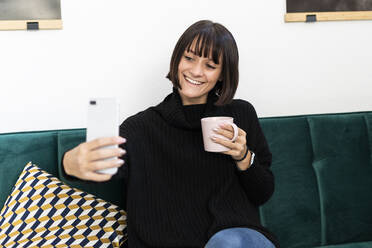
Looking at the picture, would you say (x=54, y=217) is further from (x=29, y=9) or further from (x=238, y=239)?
(x=29, y=9)

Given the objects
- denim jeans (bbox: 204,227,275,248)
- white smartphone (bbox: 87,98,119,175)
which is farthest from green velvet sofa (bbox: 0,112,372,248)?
white smartphone (bbox: 87,98,119,175)

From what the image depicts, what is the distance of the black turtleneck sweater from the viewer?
1211 mm

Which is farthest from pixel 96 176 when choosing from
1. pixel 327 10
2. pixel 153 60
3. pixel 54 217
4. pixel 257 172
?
pixel 327 10

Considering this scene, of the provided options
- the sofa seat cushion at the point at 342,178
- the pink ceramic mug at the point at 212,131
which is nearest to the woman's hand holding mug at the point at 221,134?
the pink ceramic mug at the point at 212,131

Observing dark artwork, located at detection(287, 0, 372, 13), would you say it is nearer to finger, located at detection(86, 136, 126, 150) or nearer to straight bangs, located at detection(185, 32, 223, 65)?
straight bangs, located at detection(185, 32, 223, 65)

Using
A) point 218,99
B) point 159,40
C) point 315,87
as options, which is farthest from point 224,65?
point 315,87

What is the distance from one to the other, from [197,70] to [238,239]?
1.70 ft

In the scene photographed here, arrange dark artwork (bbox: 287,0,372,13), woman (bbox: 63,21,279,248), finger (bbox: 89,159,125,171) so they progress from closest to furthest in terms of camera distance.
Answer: finger (bbox: 89,159,125,171), woman (bbox: 63,21,279,248), dark artwork (bbox: 287,0,372,13)

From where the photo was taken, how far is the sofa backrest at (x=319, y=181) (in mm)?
1533

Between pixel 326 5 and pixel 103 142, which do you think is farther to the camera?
pixel 326 5

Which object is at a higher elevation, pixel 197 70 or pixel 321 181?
pixel 197 70

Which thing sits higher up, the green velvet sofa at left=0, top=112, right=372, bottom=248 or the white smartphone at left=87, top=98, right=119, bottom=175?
the white smartphone at left=87, top=98, right=119, bottom=175

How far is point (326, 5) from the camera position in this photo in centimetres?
177

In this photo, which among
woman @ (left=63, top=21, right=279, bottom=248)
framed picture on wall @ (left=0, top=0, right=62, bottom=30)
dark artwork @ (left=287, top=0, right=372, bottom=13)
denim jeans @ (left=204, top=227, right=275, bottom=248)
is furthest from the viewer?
dark artwork @ (left=287, top=0, right=372, bottom=13)
